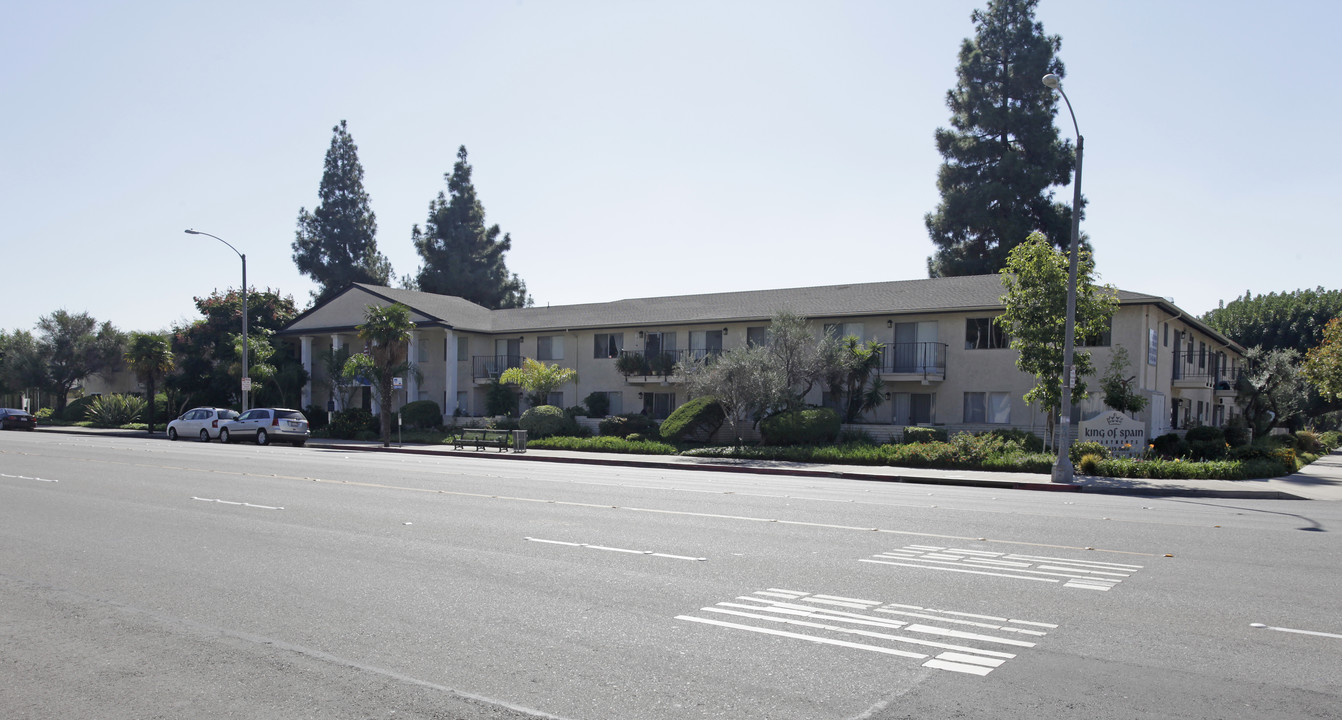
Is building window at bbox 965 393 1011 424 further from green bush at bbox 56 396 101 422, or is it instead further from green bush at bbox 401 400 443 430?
green bush at bbox 56 396 101 422

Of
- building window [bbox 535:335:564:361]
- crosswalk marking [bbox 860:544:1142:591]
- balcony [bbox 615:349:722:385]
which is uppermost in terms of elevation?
building window [bbox 535:335:564:361]

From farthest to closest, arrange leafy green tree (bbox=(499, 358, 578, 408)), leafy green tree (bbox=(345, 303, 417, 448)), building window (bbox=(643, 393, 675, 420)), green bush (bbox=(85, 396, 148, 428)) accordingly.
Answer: green bush (bbox=(85, 396, 148, 428)) → building window (bbox=(643, 393, 675, 420)) → leafy green tree (bbox=(499, 358, 578, 408)) → leafy green tree (bbox=(345, 303, 417, 448))

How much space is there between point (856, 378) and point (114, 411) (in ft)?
141

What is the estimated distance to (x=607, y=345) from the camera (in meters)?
42.7

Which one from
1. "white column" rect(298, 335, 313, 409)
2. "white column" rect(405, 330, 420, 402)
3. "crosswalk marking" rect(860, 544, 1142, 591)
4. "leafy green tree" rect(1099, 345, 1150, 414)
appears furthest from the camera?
"white column" rect(298, 335, 313, 409)

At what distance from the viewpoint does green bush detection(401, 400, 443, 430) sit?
43.4 metres

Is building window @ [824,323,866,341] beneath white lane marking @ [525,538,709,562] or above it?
above

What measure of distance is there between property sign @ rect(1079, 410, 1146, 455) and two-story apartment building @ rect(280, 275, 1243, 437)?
2639 millimetres

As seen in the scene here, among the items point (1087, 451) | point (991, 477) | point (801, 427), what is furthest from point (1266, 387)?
point (991, 477)

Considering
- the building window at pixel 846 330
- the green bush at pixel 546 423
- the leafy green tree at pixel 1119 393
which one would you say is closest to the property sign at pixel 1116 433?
the leafy green tree at pixel 1119 393

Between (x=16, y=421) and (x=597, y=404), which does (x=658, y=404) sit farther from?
(x=16, y=421)

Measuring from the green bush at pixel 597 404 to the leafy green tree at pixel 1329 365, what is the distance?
28832 mm

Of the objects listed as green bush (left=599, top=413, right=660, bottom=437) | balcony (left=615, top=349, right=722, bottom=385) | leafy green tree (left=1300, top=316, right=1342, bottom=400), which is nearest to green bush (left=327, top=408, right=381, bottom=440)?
balcony (left=615, top=349, right=722, bottom=385)

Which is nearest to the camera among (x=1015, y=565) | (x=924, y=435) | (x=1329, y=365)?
(x=1015, y=565)
